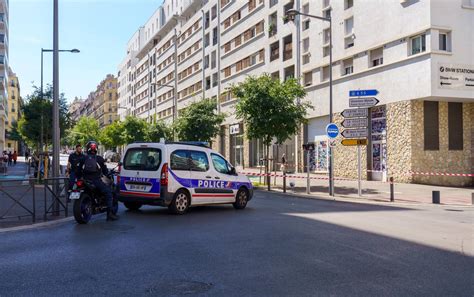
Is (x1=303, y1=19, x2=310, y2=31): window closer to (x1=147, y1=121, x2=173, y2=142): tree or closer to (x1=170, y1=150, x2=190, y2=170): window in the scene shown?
(x1=147, y1=121, x2=173, y2=142): tree

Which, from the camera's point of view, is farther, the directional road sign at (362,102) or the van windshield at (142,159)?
the directional road sign at (362,102)

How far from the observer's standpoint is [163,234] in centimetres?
836

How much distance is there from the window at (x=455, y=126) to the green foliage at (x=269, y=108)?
7.87m

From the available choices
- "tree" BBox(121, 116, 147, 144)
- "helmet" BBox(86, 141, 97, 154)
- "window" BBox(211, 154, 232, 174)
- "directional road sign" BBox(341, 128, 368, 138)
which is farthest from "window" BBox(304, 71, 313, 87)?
"tree" BBox(121, 116, 147, 144)

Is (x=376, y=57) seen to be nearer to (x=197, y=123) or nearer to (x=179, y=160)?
(x=197, y=123)

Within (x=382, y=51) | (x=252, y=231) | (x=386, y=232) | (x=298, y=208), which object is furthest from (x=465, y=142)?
(x=252, y=231)

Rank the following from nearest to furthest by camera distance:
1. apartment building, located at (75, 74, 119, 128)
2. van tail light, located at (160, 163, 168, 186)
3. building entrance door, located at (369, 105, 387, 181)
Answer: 1. van tail light, located at (160, 163, 168, 186)
2. building entrance door, located at (369, 105, 387, 181)
3. apartment building, located at (75, 74, 119, 128)

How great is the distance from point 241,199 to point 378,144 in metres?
15.6

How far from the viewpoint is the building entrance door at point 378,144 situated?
83.6ft

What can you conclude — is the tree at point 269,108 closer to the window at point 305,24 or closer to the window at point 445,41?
the window at point 445,41

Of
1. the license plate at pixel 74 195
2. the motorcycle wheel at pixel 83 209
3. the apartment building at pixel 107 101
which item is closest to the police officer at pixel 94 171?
the motorcycle wheel at pixel 83 209

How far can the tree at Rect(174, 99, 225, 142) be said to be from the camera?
34.7 m

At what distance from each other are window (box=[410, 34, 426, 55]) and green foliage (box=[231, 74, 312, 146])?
6302 millimetres

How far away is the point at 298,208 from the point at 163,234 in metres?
5.81
